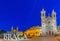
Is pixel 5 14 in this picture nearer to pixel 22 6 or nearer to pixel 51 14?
pixel 22 6

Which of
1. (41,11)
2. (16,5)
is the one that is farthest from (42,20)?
(16,5)

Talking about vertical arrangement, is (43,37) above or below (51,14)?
below

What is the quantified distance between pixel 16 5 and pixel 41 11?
67 centimetres

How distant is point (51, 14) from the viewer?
8.80 meters

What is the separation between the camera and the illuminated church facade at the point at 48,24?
28.6 feet

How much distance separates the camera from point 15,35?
28.8ft

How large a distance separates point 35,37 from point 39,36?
11cm

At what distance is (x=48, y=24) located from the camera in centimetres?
882

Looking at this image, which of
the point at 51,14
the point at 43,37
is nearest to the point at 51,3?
the point at 51,14

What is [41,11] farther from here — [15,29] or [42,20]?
[15,29]

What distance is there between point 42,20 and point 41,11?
0.23 meters

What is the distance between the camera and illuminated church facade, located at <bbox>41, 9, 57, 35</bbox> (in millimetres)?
8731

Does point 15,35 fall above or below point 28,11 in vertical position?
below

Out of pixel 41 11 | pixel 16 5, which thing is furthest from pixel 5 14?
pixel 41 11
